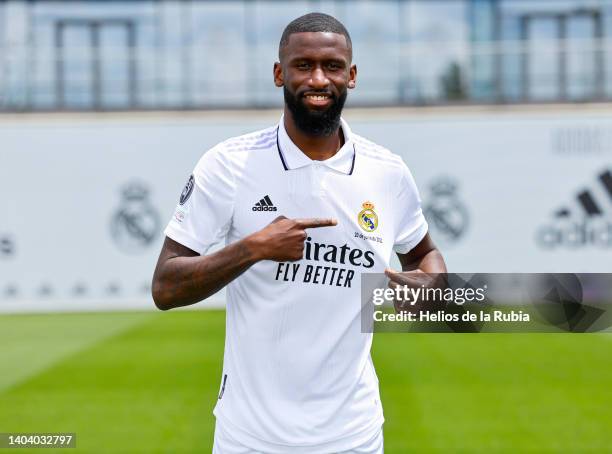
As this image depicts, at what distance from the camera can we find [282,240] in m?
2.54

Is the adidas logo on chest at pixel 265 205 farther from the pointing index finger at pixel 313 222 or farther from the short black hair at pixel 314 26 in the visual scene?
the short black hair at pixel 314 26

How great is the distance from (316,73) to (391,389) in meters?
6.23

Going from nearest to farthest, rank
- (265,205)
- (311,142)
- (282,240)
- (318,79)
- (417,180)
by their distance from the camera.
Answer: (282,240), (318,79), (265,205), (311,142), (417,180)

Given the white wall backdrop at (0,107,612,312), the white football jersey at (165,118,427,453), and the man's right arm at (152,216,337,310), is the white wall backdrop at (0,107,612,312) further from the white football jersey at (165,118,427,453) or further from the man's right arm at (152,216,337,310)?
the man's right arm at (152,216,337,310)

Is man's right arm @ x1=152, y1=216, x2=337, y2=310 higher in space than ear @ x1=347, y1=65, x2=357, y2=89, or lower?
lower

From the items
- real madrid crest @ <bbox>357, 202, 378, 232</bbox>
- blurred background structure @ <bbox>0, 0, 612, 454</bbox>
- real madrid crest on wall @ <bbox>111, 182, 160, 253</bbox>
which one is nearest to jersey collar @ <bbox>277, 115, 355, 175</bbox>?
real madrid crest @ <bbox>357, 202, 378, 232</bbox>

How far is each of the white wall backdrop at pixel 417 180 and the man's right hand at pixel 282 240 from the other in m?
13.5

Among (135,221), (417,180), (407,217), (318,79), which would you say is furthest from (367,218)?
(135,221)

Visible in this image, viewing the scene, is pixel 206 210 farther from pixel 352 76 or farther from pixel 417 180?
pixel 417 180

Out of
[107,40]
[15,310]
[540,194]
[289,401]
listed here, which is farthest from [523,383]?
[107,40]

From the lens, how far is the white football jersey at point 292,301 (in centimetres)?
270

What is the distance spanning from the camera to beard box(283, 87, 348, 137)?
2691 mm

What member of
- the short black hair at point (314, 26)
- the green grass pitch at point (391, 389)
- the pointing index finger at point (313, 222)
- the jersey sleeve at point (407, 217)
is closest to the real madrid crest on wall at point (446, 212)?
the green grass pitch at point (391, 389)

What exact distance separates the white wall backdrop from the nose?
13412 millimetres
